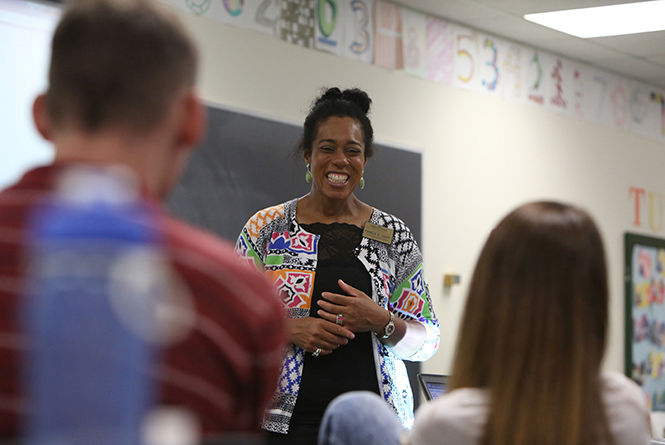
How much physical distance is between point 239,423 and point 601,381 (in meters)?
0.63

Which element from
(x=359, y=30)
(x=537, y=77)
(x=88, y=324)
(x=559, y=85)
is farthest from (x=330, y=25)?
(x=88, y=324)

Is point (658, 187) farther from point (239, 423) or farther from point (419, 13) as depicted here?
point (239, 423)

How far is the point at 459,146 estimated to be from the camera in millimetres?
4957

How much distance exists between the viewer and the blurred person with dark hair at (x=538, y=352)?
1.21 m

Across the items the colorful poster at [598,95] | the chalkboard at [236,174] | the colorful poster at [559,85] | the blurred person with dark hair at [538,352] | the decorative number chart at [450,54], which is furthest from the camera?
the colorful poster at [598,95]

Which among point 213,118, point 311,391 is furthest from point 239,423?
point 213,118

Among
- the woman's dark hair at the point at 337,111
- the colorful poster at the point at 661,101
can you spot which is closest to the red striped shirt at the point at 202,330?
the woman's dark hair at the point at 337,111

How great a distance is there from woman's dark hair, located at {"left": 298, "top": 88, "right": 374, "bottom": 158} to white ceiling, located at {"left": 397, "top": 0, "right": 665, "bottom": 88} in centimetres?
205

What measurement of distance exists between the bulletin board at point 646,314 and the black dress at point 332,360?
12.8 ft

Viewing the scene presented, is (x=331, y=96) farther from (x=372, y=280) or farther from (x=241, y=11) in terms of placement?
(x=241, y=11)

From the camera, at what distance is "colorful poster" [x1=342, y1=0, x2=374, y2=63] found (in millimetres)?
4328

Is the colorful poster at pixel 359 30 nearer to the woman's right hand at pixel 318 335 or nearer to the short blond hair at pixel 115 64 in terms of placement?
the woman's right hand at pixel 318 335

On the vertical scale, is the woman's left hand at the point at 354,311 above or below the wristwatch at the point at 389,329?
above

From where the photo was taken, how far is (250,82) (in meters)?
3.91
